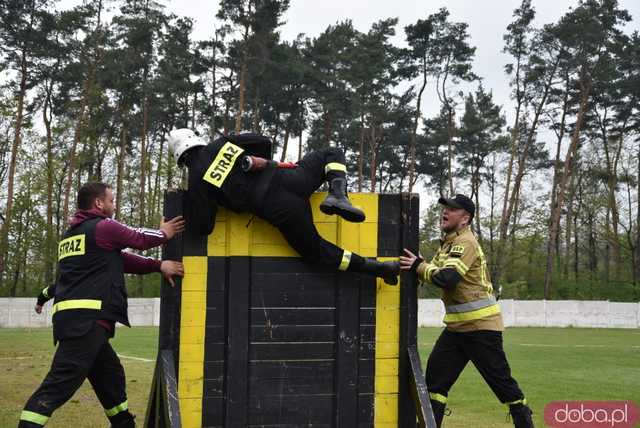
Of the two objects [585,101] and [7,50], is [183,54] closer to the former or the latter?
[7,50]

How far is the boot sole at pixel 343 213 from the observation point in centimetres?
493

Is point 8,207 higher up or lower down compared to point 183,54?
lower down

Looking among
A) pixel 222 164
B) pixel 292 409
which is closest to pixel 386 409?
pixel 292 409

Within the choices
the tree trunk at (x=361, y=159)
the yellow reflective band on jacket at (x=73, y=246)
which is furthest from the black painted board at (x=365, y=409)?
the tree trunk at (x=361, y=159)

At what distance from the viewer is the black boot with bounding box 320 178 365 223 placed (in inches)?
194

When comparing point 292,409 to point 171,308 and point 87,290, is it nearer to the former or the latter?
point 171,308

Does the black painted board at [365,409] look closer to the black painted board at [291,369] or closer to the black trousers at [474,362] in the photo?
the black painted board at [291,369]

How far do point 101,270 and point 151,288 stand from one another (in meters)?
40.9

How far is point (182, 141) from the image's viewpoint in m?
5.30

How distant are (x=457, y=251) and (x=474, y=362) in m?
0.90

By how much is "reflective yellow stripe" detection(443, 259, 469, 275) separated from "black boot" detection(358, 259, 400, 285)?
2.34 feet

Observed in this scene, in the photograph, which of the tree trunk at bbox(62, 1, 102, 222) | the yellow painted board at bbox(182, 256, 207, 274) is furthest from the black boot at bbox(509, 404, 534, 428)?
the tree trunk at bbox(62, 1, 102, 222)

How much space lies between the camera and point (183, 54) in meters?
37.6

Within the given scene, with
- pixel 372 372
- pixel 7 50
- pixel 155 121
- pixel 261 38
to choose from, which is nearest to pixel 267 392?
pixel 372 372
